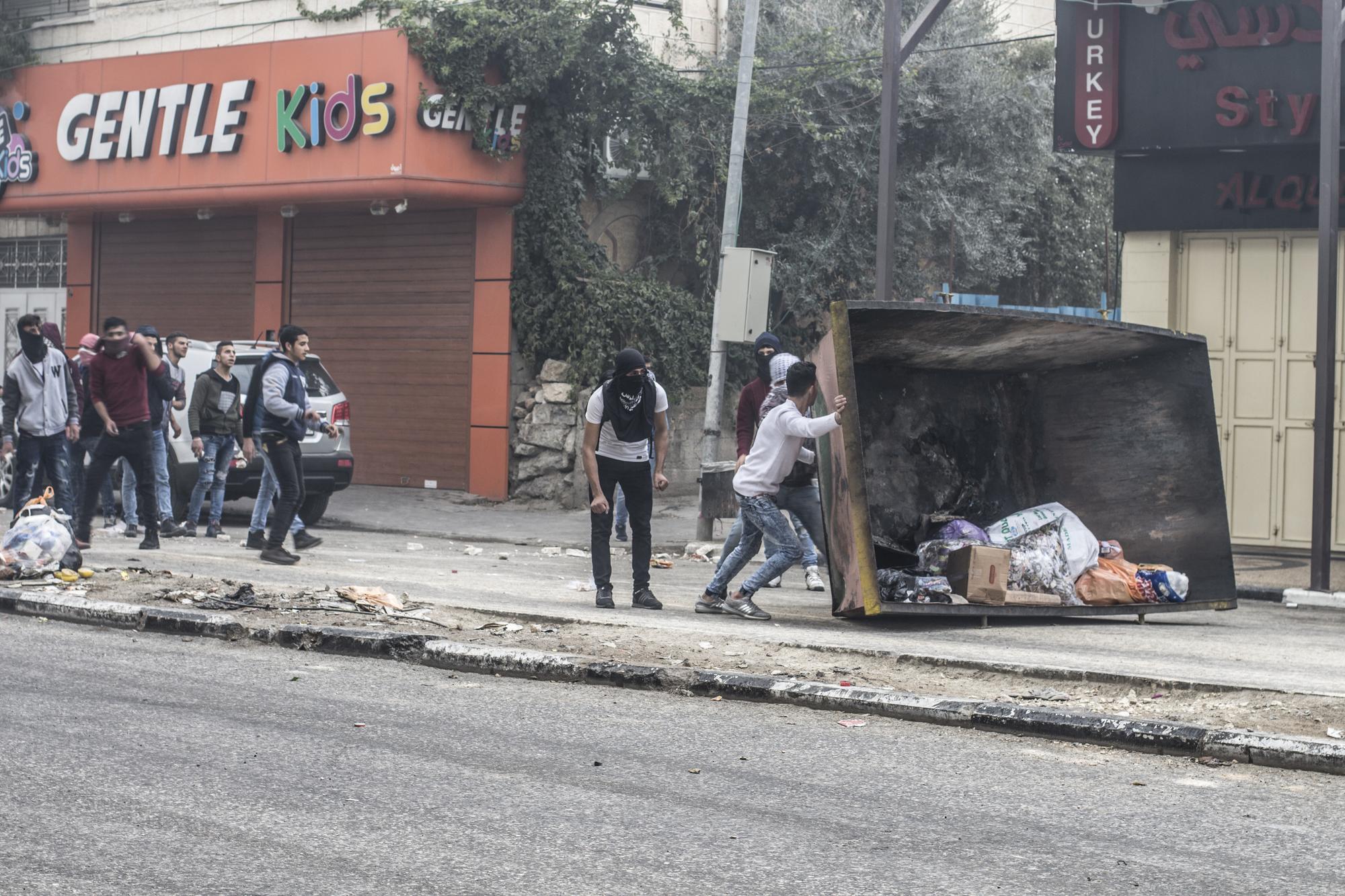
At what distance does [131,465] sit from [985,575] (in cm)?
701

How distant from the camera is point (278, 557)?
12211mm

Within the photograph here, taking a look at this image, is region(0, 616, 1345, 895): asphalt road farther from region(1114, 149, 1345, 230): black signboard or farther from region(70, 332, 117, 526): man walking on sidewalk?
region(1114, 149, 1345, 230): black signboard

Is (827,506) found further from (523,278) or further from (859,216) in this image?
(859,216)

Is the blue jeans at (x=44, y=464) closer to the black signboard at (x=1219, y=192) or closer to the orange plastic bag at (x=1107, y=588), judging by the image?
the orange plastic bag at (x=1107, y=588)

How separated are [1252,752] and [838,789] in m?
1.68

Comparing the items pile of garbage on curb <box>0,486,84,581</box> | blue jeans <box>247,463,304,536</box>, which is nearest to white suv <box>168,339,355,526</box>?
blue jeans <box>247,463,304,536</box>

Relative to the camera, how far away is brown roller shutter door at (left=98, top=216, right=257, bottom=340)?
22.1 metres

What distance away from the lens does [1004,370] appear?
1161 cm

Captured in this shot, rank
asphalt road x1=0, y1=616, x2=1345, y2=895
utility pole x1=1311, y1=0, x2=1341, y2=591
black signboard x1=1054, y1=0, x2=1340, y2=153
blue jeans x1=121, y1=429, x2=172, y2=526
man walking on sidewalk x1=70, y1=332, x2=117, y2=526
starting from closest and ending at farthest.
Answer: asphalt road x1=0, y1=616, x2=1345, y2=895, utility pole x1=1311, y1=0, x2=1341, y2=591, man walking on sidewalk x1=70, y1=332, x2=117, y2=526, blue jeans x1=121, y1=429, x2=172, y2=526, black signboard x1=1054, y1=0, x2=1340, y2=153

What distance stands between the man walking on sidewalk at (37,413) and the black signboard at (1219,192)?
369 inches

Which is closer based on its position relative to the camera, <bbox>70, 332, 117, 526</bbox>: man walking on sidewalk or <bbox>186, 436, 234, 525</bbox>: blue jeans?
<bbox>70, 332, 117, 526</bbox>: man walking on sidewalk

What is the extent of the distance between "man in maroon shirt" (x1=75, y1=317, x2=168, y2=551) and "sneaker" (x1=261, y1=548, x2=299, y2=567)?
1107 millimetres

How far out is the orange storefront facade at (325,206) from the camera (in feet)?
62.3

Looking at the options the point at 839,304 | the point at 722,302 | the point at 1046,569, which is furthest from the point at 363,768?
the point at 722,302
